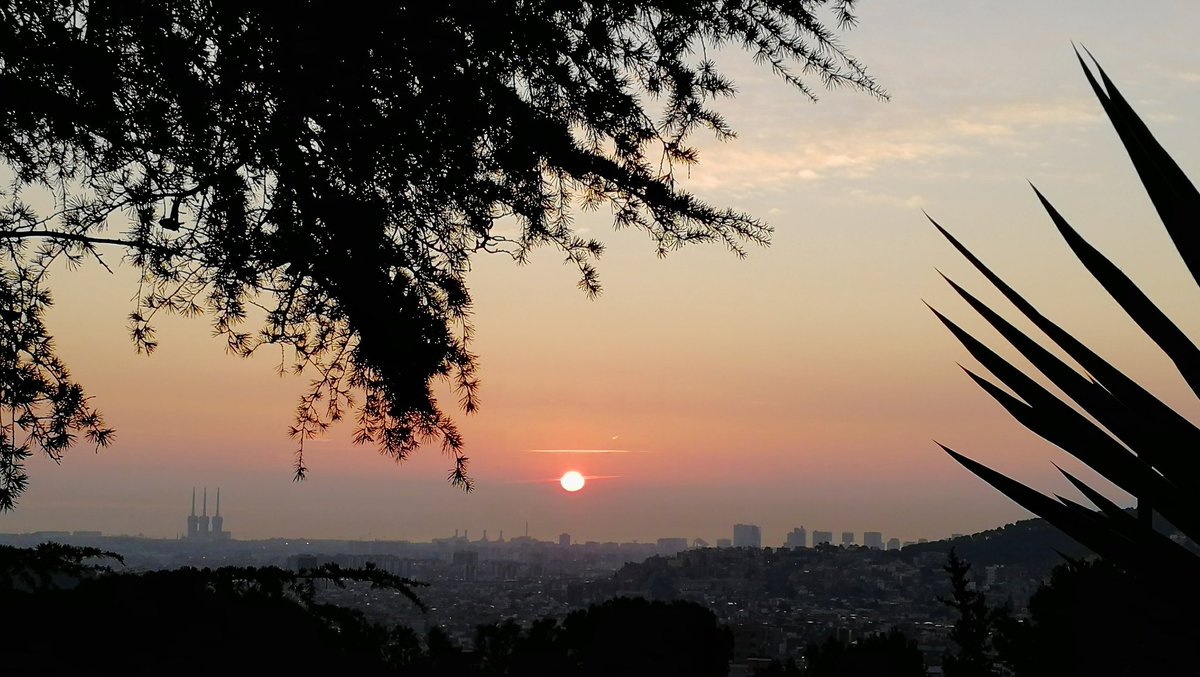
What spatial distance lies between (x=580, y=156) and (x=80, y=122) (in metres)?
2.26

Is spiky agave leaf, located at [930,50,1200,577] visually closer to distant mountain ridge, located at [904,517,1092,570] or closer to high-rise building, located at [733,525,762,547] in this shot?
distant mountain ridge, located at [904,517,1092,570]

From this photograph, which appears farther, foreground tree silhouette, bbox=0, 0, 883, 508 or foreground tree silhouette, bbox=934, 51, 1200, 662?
foreground tree silhouette, bbox=0, 0, 883, 508

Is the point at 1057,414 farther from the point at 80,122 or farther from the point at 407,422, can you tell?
the point at 407,422

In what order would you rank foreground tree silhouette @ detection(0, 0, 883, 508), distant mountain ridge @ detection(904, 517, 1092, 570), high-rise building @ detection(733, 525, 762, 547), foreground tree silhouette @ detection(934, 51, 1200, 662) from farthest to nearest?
1. high-rise building @ detection(733, 525, 762, 547)
2. distant mountain ridge @ detection(904, 517, 1092, 570)
3. foreground tree silhouette @ detection(0, 0, 883, 508)
4. foreground tree silhouette @ detection(934, 51, 1200, 662)

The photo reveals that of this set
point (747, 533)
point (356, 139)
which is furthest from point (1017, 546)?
point (747, 533)

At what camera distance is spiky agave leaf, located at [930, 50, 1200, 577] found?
1.37 metres

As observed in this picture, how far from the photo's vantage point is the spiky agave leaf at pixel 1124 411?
1366 mm

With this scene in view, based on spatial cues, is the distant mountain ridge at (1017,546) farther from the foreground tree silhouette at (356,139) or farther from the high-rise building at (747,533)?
the high-rise building at (747,533)

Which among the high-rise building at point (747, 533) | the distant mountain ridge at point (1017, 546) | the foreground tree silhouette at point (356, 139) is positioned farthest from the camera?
the high-rise building at point (747, 533)

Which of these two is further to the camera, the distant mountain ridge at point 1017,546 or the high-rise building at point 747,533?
the high-rise building at point 747,533

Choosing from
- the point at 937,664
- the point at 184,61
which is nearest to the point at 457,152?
the point at 184,61

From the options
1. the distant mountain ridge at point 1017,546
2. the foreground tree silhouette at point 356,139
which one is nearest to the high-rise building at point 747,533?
the distant mountain ridge at point 1017,546

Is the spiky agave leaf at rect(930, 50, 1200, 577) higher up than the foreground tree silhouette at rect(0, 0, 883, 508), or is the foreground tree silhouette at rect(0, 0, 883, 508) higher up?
the foreground tree silhouette at rect(0, 0, 883, 508)

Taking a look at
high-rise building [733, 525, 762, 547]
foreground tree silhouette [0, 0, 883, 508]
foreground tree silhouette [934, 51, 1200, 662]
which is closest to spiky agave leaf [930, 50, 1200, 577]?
foreground tree silhouette [934, 51, 1200, 662]
